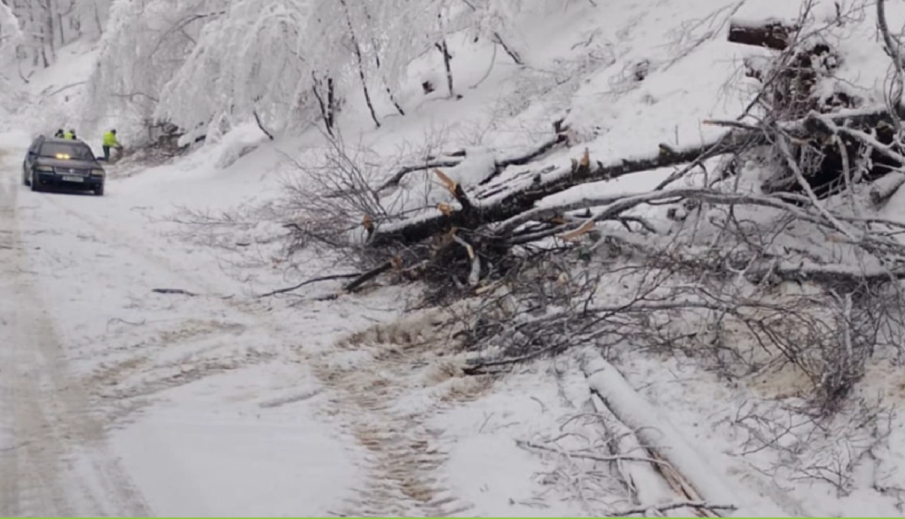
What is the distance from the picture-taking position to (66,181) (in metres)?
17.9

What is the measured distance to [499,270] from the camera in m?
8.70

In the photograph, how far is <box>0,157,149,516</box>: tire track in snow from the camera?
4082 millimetres

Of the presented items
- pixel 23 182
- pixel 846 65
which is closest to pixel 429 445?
pixel 846 65

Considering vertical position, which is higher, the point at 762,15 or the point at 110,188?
the point at 762,15

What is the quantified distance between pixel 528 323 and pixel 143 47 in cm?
1955

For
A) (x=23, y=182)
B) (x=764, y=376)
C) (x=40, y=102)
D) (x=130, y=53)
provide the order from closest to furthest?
(x=764, y=376) → (x=23, y=182) → (x=130, y=53) → (x=40, y=102)

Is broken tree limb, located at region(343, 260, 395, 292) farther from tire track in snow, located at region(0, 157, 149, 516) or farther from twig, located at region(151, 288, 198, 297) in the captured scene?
tire track in snow, located at region(0, 157, 149, 516)

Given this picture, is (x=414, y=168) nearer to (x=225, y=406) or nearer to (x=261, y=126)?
(x=225, y=406)

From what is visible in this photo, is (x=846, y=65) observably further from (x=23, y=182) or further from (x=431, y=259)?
(x=23, y=182)

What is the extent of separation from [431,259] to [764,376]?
12.7 ft

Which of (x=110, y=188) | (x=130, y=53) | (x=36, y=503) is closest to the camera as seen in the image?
(x=36, y=503)

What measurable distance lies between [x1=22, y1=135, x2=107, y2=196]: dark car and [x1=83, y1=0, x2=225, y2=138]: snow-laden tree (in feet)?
12.8

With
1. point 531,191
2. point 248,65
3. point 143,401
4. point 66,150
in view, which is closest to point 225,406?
point 143,401

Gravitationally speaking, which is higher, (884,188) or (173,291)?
(884,188)
